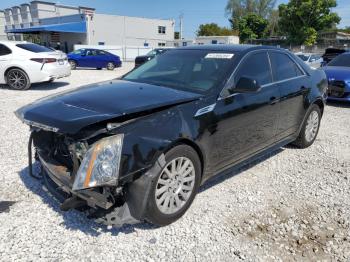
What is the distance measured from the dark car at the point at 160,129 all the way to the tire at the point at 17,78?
727 centimetres

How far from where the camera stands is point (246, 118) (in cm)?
388

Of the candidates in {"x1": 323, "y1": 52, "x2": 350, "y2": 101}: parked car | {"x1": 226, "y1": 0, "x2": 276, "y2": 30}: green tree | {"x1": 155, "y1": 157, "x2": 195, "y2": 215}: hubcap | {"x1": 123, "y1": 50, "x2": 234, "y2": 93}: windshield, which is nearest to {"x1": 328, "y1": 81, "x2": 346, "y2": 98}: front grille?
{"x1": 323, "y1": 52, "x2": 350, "y2": 101}: parked car

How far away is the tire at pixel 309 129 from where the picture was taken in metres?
5.35

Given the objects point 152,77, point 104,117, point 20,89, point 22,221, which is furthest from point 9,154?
point 20,89

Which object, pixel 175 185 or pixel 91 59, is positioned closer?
pixel 175 185

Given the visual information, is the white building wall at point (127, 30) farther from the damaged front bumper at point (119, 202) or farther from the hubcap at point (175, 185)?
the damaged front bumper at point (119, 202)

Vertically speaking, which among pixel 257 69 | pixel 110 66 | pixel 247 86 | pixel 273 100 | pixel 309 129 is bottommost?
pixel 110 66

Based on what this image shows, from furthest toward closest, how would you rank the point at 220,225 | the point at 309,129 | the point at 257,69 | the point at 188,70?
the point at 309,129
the point at 257,69
the point at 188,70
the point at 220,225

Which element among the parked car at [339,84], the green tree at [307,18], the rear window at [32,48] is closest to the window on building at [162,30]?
the green tree at [307,18]

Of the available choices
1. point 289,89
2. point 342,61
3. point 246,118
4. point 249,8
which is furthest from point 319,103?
point 249,8

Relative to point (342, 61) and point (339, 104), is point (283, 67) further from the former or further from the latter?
point (342, 61)

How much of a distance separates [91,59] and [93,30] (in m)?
23.5

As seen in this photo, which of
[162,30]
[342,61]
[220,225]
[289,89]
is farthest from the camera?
[162,30]

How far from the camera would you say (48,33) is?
43594 millimetres
